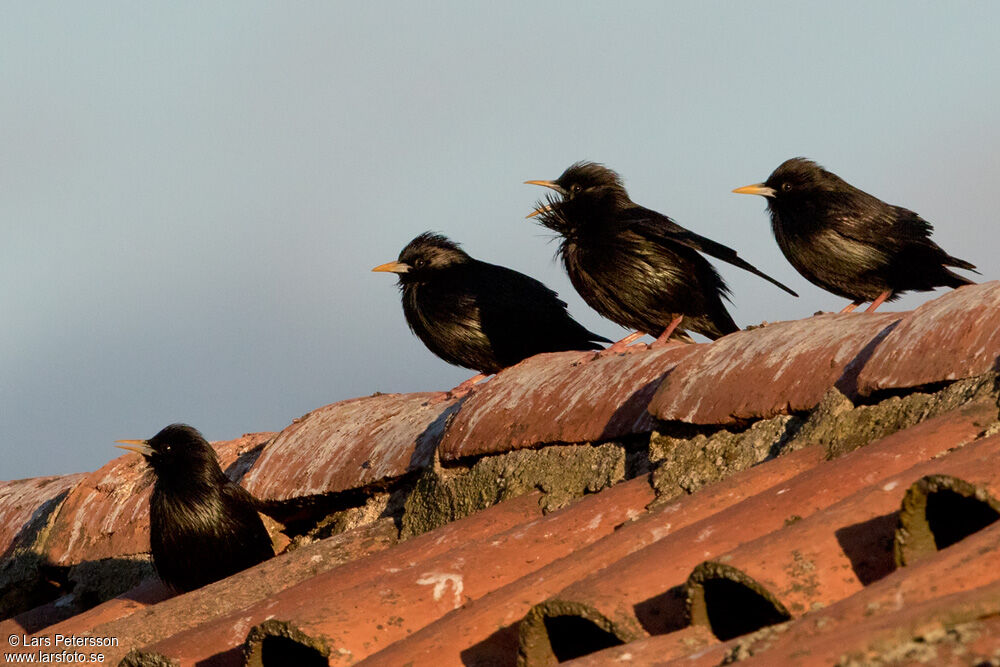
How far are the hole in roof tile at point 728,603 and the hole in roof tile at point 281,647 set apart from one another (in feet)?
2.91

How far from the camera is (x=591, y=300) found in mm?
6664

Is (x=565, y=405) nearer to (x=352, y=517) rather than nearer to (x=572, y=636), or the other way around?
(x=352, y=517)

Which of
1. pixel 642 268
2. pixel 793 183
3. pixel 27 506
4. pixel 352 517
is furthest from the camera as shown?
pixel 793 183

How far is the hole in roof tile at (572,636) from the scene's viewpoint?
2381 millimetres

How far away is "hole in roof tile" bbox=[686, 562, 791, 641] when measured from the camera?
85.8 inches

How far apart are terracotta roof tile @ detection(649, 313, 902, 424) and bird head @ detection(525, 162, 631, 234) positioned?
3.18 m

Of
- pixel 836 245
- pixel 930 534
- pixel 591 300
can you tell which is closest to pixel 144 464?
pixel 591 300

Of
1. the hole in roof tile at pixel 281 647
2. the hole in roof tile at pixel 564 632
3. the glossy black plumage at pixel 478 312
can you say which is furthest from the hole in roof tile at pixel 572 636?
the glossy black plumage at pixel 478 312

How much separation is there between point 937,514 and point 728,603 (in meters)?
0.41

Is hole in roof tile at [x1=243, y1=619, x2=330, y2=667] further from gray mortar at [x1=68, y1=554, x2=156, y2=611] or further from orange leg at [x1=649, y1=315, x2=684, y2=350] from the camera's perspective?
orange leg at [x1=649, y1=315, x2=684, y2=350]

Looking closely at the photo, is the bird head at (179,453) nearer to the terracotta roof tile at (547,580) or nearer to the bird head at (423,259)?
the bird head at (423,259)

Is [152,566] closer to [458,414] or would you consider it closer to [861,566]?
[458,414]

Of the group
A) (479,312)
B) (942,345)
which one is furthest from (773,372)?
(479,312)

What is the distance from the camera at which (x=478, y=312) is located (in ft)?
22.0
